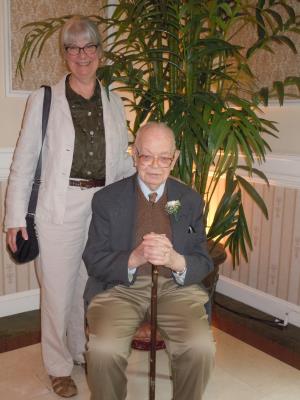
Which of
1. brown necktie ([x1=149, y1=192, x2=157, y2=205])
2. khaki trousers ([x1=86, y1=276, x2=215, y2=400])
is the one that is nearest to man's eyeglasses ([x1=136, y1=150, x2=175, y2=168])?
brown necktie ([x1=149, y1=192, x2=157, y2=205])

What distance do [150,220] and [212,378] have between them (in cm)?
97

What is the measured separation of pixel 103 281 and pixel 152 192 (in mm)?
384

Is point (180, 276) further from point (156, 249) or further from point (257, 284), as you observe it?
point (257, 284)

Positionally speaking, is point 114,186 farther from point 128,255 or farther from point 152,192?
point 128,255

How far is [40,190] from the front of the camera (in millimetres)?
1831

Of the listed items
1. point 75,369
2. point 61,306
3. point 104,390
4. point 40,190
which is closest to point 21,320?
point 75,369

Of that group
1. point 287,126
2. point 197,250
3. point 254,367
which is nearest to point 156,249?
point 197,250

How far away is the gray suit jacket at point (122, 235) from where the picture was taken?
1.59 meters

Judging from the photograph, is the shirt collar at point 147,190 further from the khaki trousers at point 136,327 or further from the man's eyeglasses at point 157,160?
the khaki trousers at point 136,327

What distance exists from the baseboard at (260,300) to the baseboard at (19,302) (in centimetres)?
129

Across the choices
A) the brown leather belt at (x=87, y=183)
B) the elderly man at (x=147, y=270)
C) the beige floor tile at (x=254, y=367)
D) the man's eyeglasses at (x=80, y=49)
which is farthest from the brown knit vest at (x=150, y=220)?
the beige floor tile at (x=254, y=367)

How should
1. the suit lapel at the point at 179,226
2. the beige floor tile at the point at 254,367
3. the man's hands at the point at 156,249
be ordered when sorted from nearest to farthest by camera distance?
the man's hands at the point at 156,249 < the suit lapel at the point at 179,226 < the beige floor tile at the point at 254,367

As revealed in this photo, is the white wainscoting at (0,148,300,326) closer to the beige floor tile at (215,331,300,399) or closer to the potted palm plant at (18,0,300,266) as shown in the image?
the beige floor tile at (215,331,300,399)

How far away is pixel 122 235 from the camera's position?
5.38 feet
